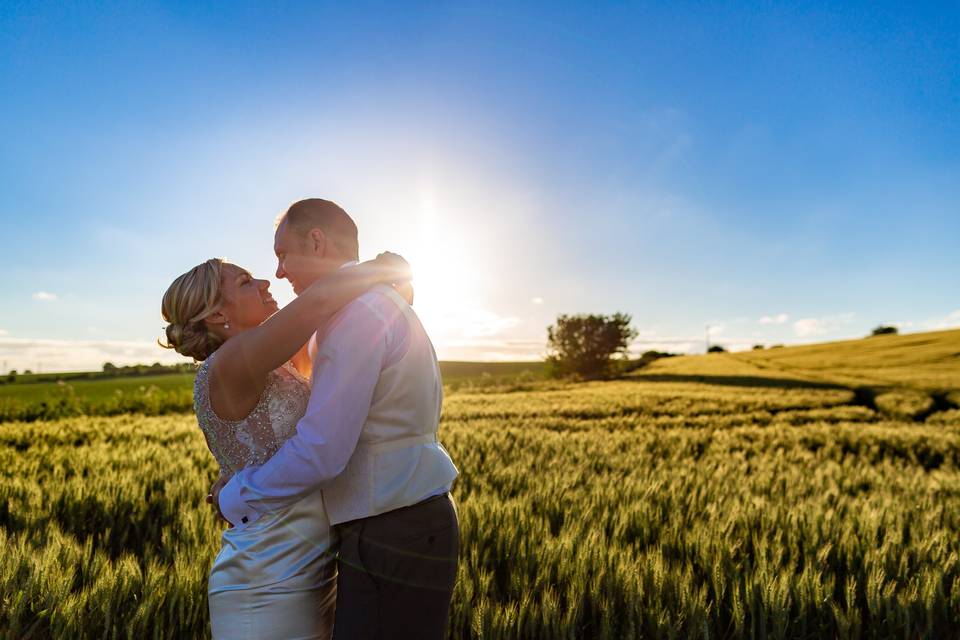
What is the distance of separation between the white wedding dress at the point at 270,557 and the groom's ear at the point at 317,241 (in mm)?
474

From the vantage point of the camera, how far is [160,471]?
552 centimetres

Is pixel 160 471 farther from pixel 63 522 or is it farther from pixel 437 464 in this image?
pixel 437 464

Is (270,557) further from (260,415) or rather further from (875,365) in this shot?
(875,365)

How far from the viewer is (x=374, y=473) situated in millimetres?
1770

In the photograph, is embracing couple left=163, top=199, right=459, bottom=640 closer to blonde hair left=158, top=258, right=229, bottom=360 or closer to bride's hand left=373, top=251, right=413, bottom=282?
bride's hand left=373, top=251, right=413, bottom=282

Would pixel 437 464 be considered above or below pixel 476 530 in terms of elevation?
above

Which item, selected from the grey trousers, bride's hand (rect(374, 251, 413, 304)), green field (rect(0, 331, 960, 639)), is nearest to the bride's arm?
bride's hand (rect(374, 251, 413, 304))

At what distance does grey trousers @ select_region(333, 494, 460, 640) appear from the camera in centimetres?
176

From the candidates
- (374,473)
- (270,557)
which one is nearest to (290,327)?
(374,473)

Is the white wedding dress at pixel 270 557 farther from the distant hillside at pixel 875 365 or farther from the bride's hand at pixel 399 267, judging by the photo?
the distant hillside at pixel 875 365

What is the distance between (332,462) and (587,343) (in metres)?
69.0

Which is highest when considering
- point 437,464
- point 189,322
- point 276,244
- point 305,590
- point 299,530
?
point 276,244

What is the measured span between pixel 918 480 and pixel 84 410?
19210mm

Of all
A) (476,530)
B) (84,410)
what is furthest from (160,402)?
(476,530)
